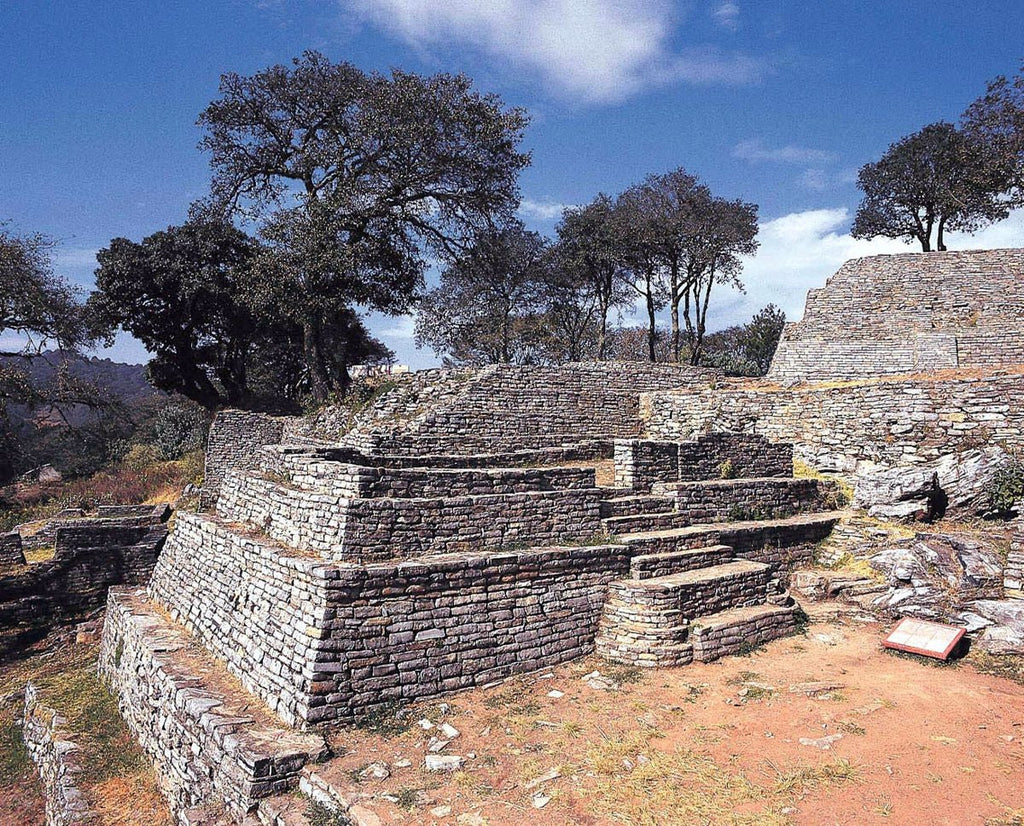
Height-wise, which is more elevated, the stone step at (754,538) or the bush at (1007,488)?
the bush at (1007,488)

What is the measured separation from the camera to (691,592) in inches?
307

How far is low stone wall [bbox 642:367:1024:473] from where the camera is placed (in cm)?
1140

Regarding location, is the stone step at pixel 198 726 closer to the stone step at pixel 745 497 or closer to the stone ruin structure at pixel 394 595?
the stone ruin structure at pixel 394 595

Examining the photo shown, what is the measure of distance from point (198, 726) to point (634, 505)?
6.10m

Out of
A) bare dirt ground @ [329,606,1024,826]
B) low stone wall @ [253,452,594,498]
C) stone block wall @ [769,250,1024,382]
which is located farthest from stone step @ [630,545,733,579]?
stone block wall @ [769,250,1024,382]

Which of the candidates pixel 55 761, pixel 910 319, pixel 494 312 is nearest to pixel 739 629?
pixel 55 761

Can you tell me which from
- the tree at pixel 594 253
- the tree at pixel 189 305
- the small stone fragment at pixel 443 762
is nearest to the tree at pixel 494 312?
the tree at pixel 594 253

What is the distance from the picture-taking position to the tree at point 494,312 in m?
26.5

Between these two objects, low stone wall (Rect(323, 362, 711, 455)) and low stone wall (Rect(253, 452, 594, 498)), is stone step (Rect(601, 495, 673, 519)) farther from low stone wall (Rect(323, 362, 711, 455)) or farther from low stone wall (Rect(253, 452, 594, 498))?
low stone wall (Rect(323, 362, 711, 455))

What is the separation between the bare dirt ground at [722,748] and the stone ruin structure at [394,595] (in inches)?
16.4

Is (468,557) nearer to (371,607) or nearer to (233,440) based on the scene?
(371,607)

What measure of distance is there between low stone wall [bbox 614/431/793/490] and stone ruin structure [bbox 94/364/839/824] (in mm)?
52

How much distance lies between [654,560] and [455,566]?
9.26 ft

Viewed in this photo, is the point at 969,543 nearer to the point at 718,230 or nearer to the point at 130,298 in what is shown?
the point at 718,230
